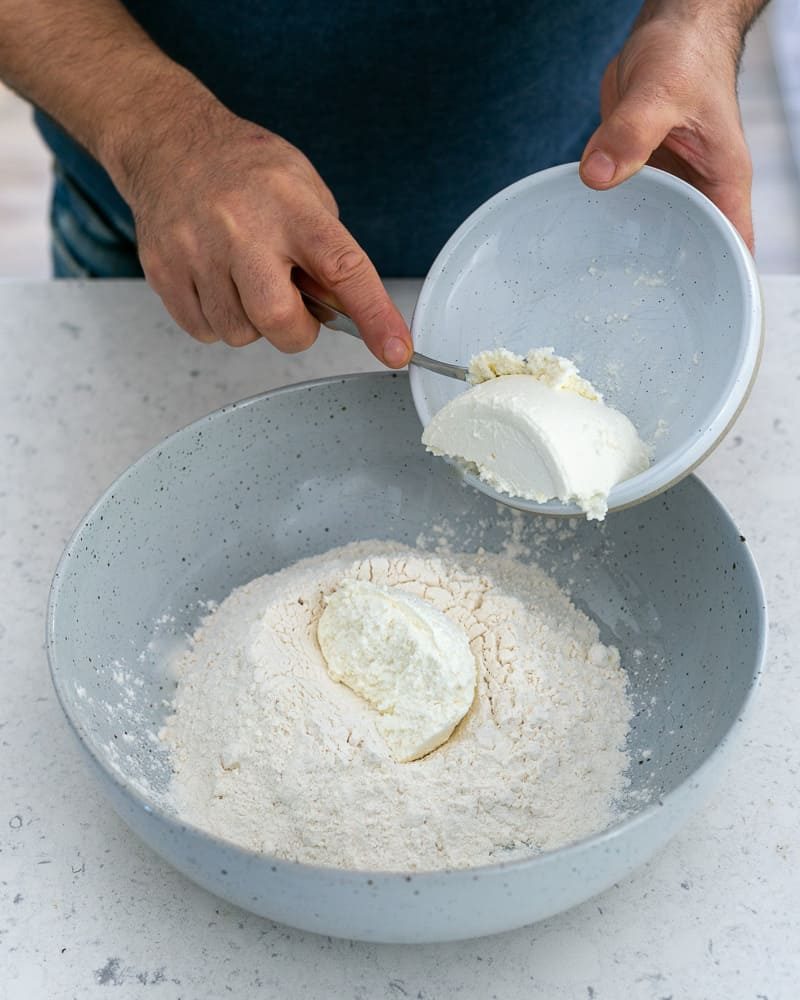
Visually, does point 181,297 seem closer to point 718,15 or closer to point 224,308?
point 224,308

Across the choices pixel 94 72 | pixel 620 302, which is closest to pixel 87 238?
pixel 94 72

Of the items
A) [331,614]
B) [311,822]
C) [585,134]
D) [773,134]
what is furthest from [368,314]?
[773,134]

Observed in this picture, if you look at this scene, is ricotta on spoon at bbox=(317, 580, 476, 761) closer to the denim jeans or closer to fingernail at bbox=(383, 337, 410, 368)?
fingernail at bbox=(383, 337, 410, 368)

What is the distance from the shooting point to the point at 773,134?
2947mm

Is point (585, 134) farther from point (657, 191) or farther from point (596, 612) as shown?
point (596, 612)

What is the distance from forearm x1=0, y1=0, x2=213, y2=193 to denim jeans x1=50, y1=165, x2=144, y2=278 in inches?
13.5

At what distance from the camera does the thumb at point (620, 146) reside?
94 centimetres

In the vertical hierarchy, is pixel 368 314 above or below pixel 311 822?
above

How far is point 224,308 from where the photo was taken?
40.8 inches

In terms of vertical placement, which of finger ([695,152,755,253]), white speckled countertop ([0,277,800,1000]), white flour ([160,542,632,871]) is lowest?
white speckled countertop ([0,277,800,1000])

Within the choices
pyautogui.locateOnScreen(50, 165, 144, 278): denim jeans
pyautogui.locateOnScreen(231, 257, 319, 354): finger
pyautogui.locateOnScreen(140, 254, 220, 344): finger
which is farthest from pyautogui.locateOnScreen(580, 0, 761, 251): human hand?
pyautogui.locateOnScreen(50, 165, 144, 278): denim jeans

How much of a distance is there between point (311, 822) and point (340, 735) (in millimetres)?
83

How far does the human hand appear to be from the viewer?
947mm

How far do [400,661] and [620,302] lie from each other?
0.38 metres
